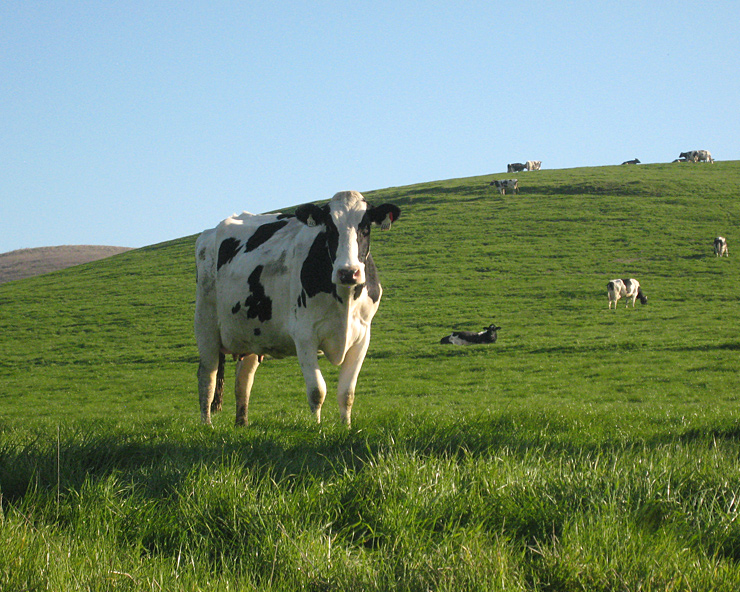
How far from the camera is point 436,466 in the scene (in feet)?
14.4

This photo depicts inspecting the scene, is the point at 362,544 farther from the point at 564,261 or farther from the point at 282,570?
the point at 564,261

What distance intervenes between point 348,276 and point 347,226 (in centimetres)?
68

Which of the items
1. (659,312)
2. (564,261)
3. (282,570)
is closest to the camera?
(282,570)

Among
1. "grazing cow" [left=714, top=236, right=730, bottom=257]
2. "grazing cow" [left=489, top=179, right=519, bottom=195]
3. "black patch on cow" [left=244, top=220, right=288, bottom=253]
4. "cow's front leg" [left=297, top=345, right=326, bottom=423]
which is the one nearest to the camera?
"cow's front leg" [left=297, top=345, right=326, bottom=423]

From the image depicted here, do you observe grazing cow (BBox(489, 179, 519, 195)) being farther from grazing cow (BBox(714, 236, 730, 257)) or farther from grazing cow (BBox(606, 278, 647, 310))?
grazing cow (BBox(606, 278, 647, 310))

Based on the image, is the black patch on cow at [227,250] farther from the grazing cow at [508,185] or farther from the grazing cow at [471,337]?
the grazing cow at [508,185]

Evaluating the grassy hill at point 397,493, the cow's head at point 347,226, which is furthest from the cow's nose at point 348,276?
the grassy hill at point 397,493

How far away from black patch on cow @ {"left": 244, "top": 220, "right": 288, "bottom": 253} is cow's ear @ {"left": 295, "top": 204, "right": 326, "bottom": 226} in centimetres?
150

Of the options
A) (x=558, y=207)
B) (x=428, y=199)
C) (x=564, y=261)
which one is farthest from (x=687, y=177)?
(x=564, y=261)

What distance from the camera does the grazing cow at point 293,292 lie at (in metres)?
8.21

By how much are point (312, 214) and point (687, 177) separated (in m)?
70.1

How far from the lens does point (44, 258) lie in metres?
132

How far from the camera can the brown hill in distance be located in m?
119

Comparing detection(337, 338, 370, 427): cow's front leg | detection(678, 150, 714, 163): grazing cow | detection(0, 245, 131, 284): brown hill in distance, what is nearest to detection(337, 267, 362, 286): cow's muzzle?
detection(337, 338, 370, 427): cow's front leg
